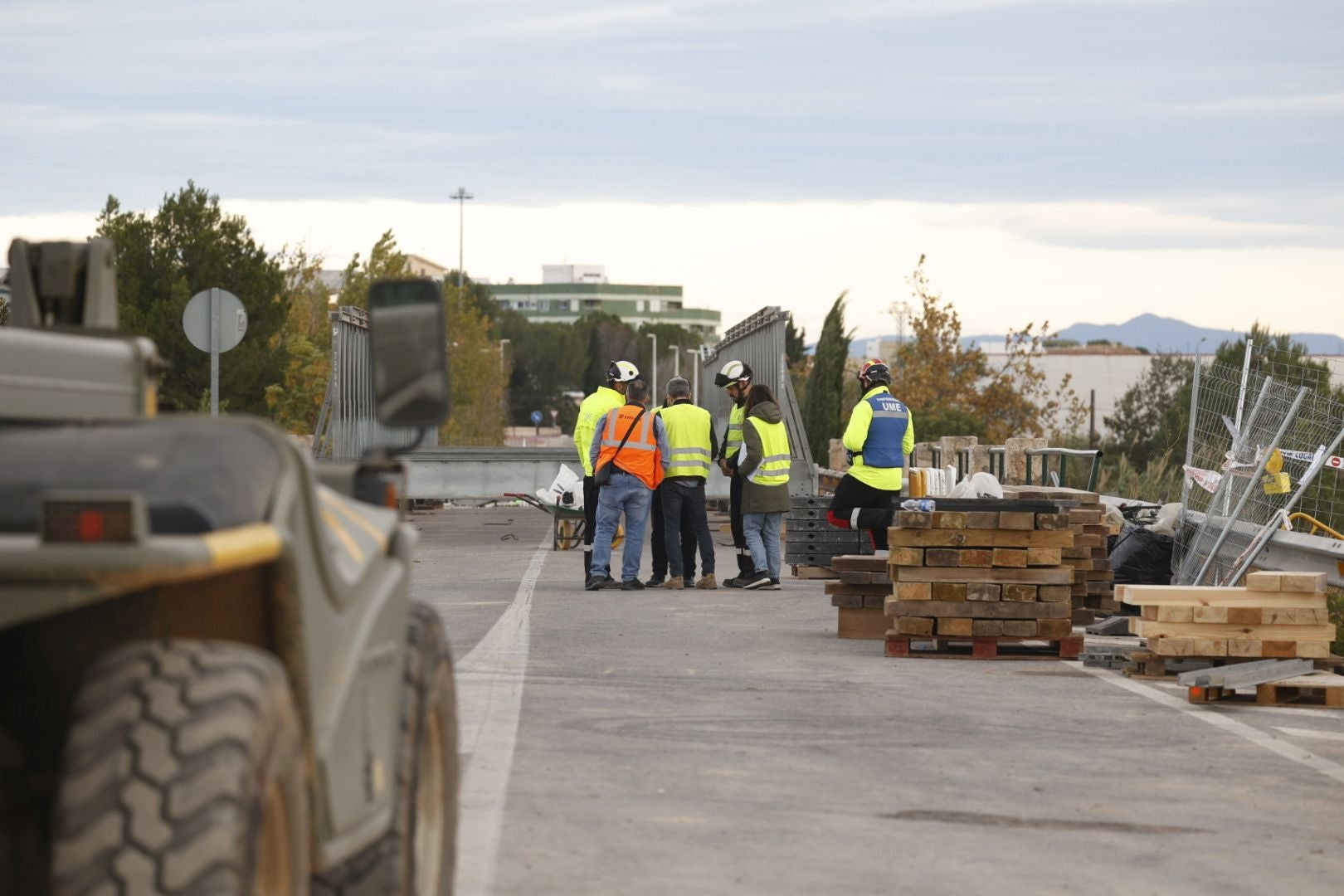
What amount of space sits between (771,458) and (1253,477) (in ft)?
15.7

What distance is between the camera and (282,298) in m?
51.2

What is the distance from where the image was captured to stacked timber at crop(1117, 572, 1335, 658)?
1236cm

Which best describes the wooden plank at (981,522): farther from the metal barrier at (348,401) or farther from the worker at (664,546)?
the metal barrier at (348,401)

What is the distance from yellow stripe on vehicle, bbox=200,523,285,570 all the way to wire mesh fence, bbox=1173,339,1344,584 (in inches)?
528

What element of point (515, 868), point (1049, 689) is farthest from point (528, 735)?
point (1049, 689)

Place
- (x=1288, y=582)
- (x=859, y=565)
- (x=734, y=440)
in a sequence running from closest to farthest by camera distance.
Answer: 1. (x=1288, y=582)
2. (x=859, y=565)
3. (x=734, y=440)

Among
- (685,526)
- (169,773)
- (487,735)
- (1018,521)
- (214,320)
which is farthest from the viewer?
(214,320)

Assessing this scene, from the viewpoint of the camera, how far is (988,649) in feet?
45.5

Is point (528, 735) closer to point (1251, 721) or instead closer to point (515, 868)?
point (515, 868)

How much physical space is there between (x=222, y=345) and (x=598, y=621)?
7769 millimetres

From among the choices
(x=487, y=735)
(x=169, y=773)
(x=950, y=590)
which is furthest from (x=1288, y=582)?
(x=169, y=773)

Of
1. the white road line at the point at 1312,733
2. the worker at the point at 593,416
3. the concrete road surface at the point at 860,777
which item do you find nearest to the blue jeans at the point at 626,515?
the worker at the point at 593,416

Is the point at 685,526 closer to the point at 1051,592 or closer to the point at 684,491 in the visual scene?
the point at 684,491

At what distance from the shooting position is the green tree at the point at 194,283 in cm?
4862
